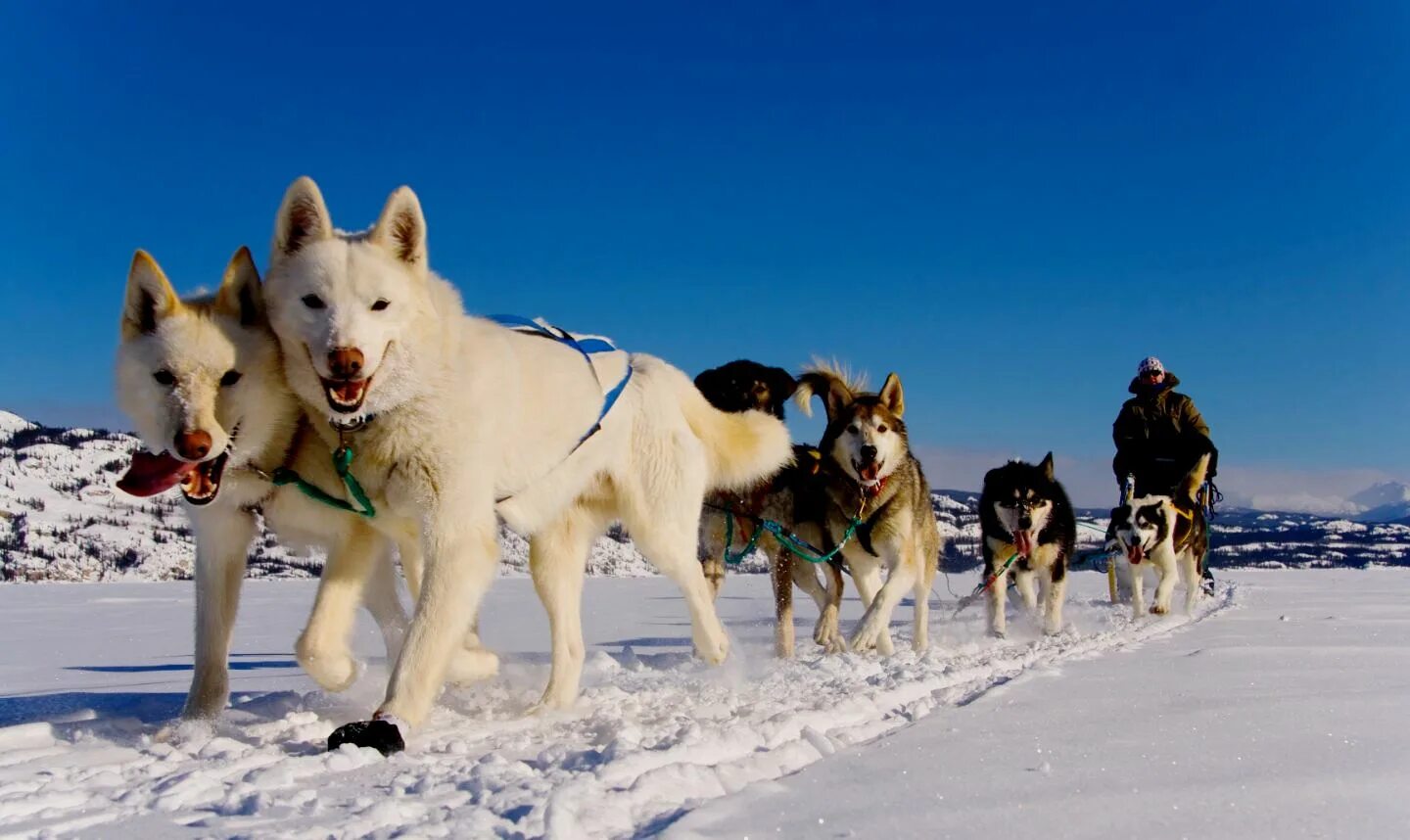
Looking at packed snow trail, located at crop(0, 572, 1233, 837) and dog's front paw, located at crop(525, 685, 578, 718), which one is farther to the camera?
dog's front paw, located at crop(525, 685, 578, 718)

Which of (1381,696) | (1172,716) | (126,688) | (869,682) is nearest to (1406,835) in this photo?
(1172,716)

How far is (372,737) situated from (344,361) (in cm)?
93

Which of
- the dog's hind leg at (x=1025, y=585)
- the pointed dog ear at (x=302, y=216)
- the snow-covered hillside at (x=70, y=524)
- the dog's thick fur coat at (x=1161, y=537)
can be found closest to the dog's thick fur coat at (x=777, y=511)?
the dog's hind leg at (x=1025, y=585)

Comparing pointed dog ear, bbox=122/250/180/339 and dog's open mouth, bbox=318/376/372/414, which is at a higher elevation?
pointed dog ear, bbox=122/250/180/339

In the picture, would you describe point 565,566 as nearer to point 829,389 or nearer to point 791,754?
point 791,754

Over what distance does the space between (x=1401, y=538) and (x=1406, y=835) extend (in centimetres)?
8512

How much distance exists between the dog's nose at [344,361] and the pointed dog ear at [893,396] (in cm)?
409

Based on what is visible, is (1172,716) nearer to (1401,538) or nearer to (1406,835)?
(1406,835)

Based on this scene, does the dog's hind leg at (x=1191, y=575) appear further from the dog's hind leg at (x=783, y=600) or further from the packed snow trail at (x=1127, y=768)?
the packed snow trail at (x=1127, y=768)

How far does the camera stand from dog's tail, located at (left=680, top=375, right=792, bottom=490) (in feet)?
13.9

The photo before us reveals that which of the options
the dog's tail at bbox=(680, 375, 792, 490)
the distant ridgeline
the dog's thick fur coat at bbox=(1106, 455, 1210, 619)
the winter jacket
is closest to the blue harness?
the dog's tail at bbox=(680, 375, 792, 490)

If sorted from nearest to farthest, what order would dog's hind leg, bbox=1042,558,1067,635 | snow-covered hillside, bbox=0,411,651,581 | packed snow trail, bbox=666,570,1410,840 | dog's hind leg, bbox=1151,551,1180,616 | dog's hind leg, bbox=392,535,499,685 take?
packed snow trail, bbox=666,570,1410,840 < dog's hind leg, bbox=392,535,499,685 < dog's hind leg, bbox=1042,558,1067,635 < dog's hind leg, bbox=1151,551,1180,616 < snow-covered hillside, bbox=0,411,651,581

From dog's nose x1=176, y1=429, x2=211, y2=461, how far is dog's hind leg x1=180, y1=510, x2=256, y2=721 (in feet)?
1.27

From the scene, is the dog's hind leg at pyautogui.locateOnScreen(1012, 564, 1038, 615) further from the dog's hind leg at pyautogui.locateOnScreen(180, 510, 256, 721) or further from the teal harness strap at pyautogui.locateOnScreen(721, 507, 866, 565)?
the dog's hind leg at pyautogui.locateOnScreen(180, 510, 256, 721)
